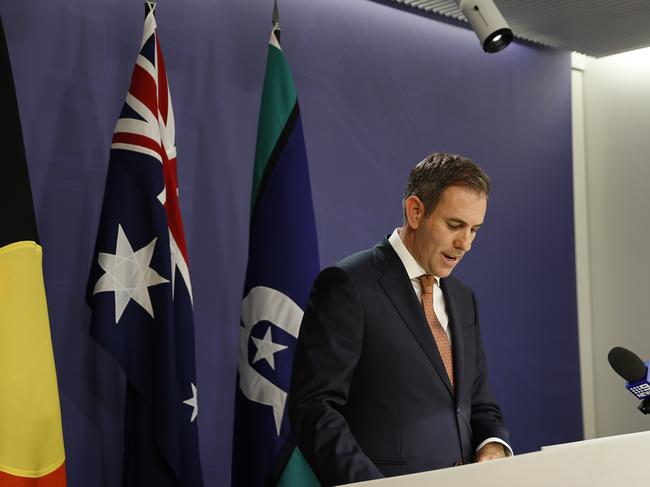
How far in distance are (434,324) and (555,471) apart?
4.94ft

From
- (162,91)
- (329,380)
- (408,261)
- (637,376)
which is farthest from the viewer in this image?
(162,91)

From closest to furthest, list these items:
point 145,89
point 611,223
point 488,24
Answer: point 145,89, point 488,24, point 611,223

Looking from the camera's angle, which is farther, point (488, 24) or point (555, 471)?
point (488, 24)

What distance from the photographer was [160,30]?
387 centimetres

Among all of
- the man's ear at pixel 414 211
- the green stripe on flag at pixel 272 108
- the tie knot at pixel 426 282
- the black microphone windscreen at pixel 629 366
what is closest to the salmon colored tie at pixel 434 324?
the tie knot at pixel 426 282

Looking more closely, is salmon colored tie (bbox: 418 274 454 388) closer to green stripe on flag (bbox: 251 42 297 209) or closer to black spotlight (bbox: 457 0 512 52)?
green stripe on flag (bbox: 251 42 297 209)

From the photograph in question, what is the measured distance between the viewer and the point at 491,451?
2.53m

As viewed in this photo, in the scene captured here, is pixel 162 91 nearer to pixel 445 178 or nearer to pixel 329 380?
pixel 445 178

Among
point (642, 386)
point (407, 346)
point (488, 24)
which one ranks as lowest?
point (642, 386)

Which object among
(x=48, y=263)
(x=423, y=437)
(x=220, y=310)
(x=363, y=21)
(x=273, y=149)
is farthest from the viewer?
(x=363, y=21)

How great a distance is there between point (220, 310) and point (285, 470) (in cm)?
80

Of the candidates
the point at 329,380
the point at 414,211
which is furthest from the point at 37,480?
the point at 414,211

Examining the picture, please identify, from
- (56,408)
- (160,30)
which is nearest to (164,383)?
(56,408)

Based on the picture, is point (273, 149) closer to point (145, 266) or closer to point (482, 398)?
point (145, 266)
